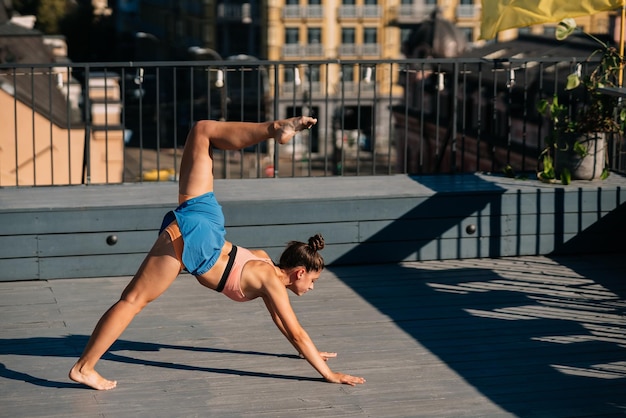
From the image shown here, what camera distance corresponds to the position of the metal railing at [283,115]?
916 cm

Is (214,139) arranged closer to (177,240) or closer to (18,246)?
(177,240)

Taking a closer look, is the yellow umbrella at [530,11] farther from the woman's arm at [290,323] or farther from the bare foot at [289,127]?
the bare foot at [289,127]

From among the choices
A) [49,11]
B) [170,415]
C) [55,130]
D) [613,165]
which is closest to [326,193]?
[613,165]

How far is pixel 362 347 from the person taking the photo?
6.66 m

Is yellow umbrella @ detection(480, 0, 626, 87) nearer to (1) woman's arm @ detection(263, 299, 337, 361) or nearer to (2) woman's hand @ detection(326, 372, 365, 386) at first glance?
(1) woman's arm @ detection(263, 299, 337, 361)

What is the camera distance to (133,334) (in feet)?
22.6

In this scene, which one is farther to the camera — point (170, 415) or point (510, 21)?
point (510, 21)

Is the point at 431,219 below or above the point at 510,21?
below

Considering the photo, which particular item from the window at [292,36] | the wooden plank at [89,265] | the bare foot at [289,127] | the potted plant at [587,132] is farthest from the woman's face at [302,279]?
the window at [292,36]

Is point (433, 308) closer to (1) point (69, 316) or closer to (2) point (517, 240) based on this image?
(2) point (517, 240)

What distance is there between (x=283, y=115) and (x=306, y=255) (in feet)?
221

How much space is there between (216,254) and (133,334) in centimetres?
135

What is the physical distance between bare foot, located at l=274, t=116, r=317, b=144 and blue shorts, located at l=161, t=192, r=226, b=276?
680mm

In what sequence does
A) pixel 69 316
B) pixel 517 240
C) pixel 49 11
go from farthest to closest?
1. pixel 49 11
2. pixel 517 240
3. pixel 69 316
